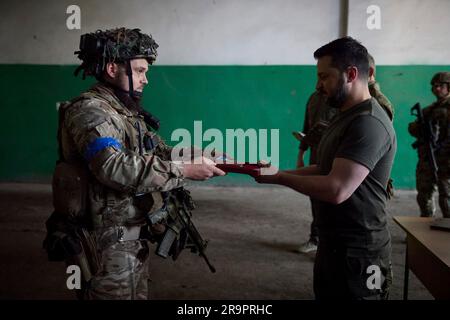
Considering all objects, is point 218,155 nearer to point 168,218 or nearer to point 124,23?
point 168,218

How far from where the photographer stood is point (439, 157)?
14.2 ft

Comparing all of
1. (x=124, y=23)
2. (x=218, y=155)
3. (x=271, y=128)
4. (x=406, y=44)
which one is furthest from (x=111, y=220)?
(x=406, y=44)

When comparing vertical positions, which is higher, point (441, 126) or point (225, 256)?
point (441, 126)

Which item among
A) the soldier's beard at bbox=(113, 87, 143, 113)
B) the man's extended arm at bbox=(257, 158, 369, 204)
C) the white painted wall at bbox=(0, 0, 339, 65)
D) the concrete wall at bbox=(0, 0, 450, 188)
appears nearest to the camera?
the man's extended arm at bbox=(257, 158, 369, 204)

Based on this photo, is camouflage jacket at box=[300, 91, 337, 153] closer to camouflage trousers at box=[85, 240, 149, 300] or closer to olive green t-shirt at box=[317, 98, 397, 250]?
olive green t-shirt at box=[317, 98, 397, 250]

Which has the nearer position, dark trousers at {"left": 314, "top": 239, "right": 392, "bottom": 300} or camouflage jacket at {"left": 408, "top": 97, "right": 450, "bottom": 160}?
dark trousers at {"left": 314, "top": 239, "right": 392, "bottom": 300}

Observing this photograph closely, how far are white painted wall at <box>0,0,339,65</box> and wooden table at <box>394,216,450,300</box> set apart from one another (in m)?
4.49

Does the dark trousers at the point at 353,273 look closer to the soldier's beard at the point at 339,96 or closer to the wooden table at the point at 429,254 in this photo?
the wooden table at the point at 429,254

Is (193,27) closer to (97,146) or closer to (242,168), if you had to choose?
(242,168)

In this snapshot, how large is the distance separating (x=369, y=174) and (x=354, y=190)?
4.7 inches

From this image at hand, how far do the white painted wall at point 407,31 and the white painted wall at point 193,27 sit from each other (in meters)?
0.41

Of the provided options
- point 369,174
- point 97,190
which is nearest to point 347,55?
point 369,174

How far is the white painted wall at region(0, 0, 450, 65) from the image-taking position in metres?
6.19

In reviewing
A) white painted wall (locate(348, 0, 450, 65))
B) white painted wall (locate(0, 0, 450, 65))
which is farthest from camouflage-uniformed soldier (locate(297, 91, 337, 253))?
white painted wall (locate(348, 0, 450, 65))
